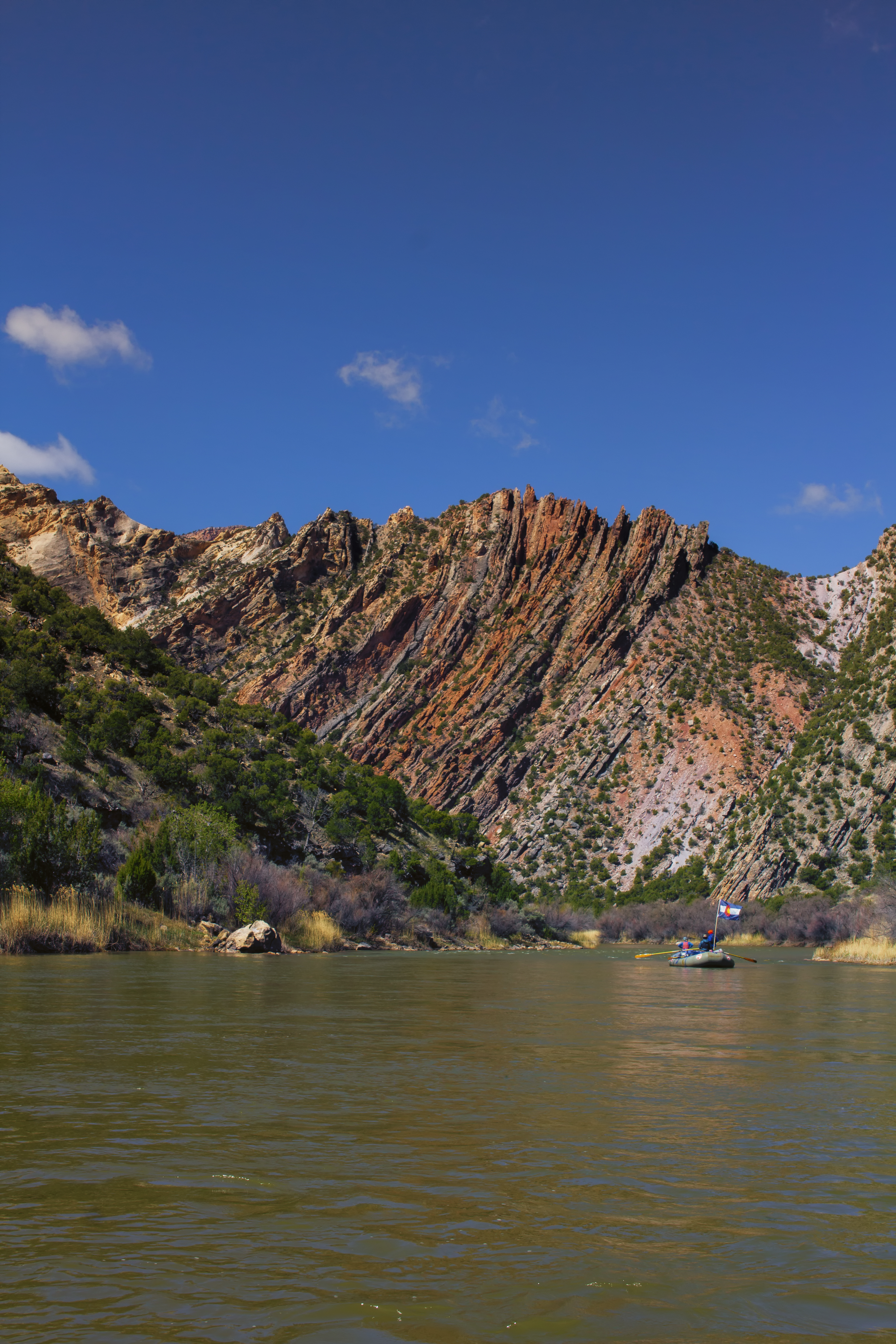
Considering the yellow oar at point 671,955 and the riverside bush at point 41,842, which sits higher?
the riverside bush at point 41,842

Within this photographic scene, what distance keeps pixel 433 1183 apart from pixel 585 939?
6317 cm

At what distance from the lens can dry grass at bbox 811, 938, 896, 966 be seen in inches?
1815

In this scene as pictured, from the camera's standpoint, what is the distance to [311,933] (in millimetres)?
40406

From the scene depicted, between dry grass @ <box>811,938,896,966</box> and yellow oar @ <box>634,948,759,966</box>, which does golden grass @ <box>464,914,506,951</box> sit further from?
dry grass @ <box>811,938,896,966</box>

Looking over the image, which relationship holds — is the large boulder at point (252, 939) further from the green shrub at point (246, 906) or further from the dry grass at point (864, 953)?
the dry grass at point (864, 953)

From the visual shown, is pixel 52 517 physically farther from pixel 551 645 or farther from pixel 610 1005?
pixel 610 1005

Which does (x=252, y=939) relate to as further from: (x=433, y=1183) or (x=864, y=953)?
(x=864, y=953)

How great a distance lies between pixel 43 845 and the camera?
30219 mm

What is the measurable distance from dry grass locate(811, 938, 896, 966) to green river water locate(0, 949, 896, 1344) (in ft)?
111

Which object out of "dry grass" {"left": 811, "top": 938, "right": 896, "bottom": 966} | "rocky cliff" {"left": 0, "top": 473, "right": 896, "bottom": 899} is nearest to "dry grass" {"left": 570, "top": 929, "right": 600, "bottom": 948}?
"rocky cliff" {"left": 0, "top": 473, "right": 896, "bottom": 899}

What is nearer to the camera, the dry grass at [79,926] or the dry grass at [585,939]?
the dry grass at [79,926]

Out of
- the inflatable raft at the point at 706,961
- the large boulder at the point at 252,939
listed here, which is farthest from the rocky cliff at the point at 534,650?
the large boulder at the point at 252,939

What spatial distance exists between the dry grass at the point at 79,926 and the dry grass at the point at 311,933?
5973 mm

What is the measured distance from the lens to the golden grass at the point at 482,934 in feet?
179
